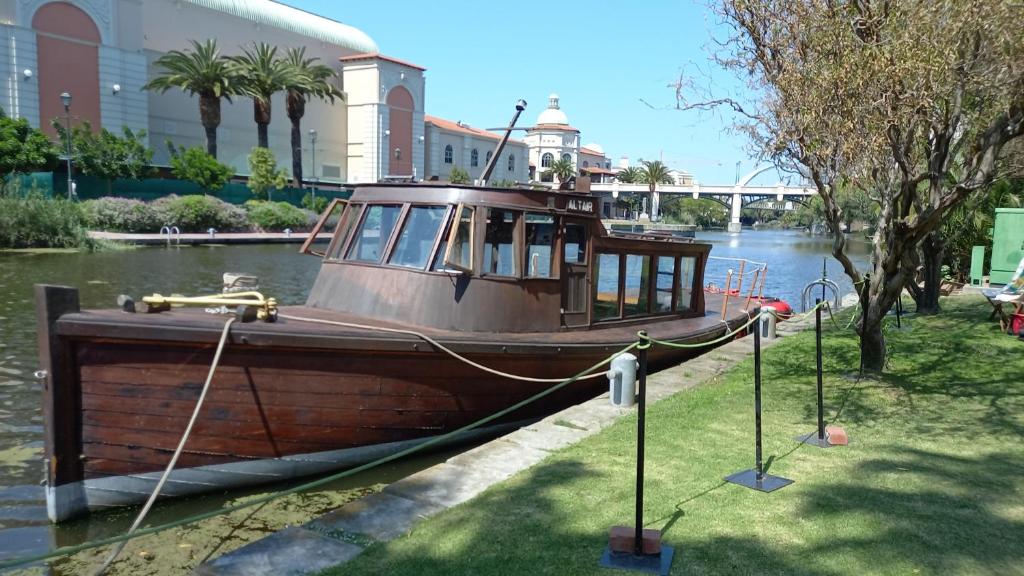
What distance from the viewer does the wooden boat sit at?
6141 mm

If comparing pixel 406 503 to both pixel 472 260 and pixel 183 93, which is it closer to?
pixel 472 260

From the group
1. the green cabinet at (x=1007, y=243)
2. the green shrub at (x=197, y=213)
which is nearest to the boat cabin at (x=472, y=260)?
the green cabinet at (x=1007, y=243)

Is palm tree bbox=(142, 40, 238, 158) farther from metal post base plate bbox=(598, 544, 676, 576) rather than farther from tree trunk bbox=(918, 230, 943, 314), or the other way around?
metal post base plate bbox=(598, 544, 676, 576)

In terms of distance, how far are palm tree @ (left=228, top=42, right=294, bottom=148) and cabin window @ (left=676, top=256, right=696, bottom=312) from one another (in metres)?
44.9

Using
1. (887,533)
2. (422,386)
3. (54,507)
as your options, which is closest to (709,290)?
(422,386)

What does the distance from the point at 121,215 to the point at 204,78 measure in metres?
14.5

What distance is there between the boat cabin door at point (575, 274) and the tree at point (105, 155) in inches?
1560

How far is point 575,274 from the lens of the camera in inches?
362

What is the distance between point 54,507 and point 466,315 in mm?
4228

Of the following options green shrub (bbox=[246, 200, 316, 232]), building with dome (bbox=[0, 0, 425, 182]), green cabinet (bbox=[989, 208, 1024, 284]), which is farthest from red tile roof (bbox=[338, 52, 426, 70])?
green cabinet (bbox=[989, 208, 1024, 284])

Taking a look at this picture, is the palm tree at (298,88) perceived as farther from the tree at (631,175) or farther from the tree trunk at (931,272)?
the tree at (631,175)

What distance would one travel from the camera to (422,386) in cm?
743

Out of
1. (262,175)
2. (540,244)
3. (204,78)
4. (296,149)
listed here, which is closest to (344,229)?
(540,244)

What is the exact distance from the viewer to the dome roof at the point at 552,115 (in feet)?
371
